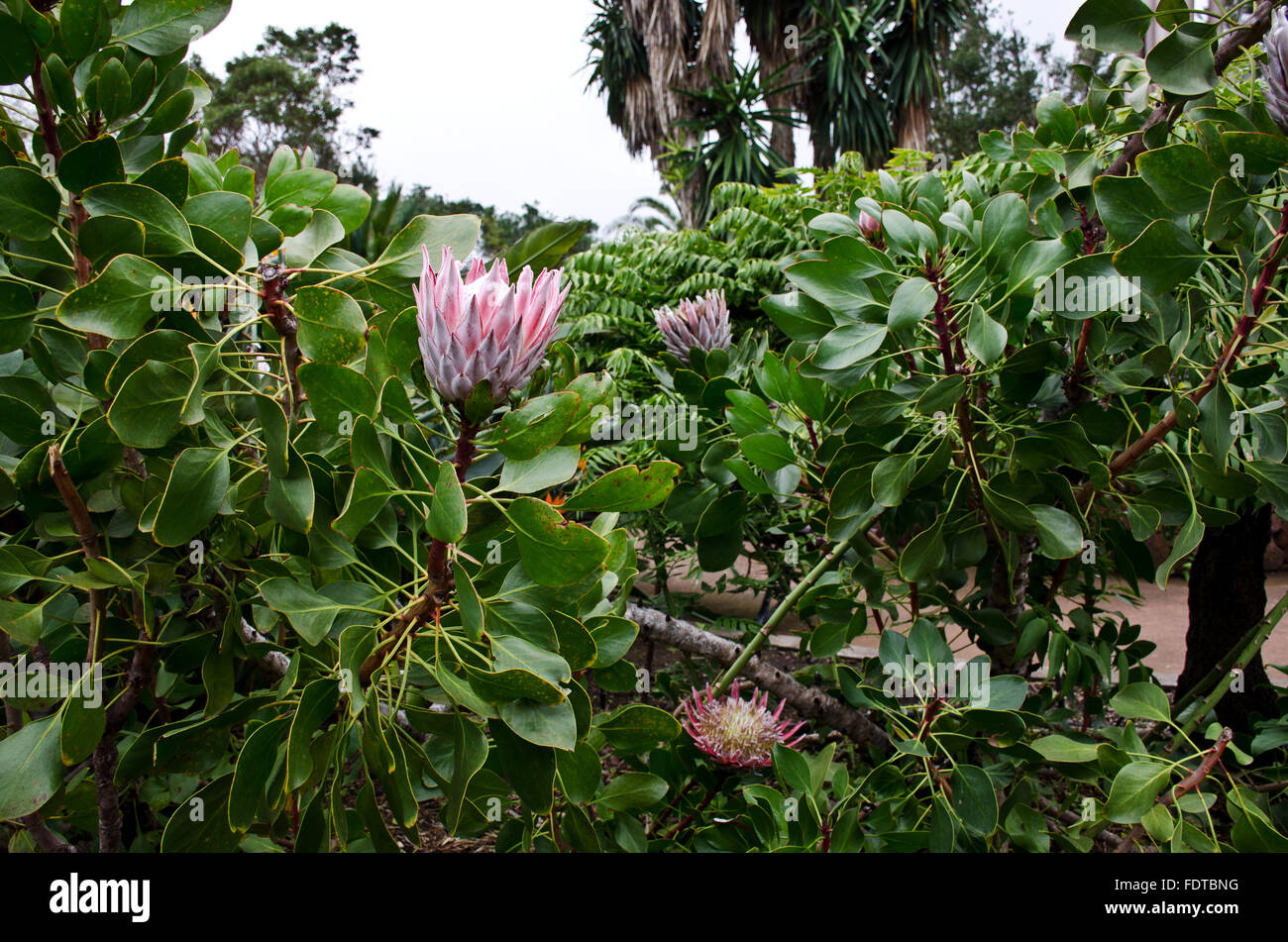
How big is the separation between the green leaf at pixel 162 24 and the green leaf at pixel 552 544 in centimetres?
62

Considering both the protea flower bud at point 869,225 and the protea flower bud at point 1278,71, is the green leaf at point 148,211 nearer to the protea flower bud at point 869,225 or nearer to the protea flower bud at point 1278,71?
the protea flower bud at point 869,225

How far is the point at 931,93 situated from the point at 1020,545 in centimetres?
1406

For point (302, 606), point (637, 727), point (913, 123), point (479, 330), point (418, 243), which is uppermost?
point (913, 123)

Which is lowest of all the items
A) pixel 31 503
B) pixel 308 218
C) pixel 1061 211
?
pixel 31 503

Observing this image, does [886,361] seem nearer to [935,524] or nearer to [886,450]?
[886,450]

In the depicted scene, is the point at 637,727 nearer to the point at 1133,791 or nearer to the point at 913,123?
the point at 1133,791

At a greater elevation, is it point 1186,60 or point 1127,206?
point 1186,60

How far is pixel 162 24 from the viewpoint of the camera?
0.79 metres

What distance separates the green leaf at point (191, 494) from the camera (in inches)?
27.2

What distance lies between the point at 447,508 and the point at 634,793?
646mm

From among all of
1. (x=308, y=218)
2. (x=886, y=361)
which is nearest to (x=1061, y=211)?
(x=886, y=361)

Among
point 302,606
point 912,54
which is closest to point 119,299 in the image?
point 302,606

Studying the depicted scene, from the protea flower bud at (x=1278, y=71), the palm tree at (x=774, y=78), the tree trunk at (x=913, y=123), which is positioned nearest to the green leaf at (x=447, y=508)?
the protea flower bud at (x=1278, y=71)
